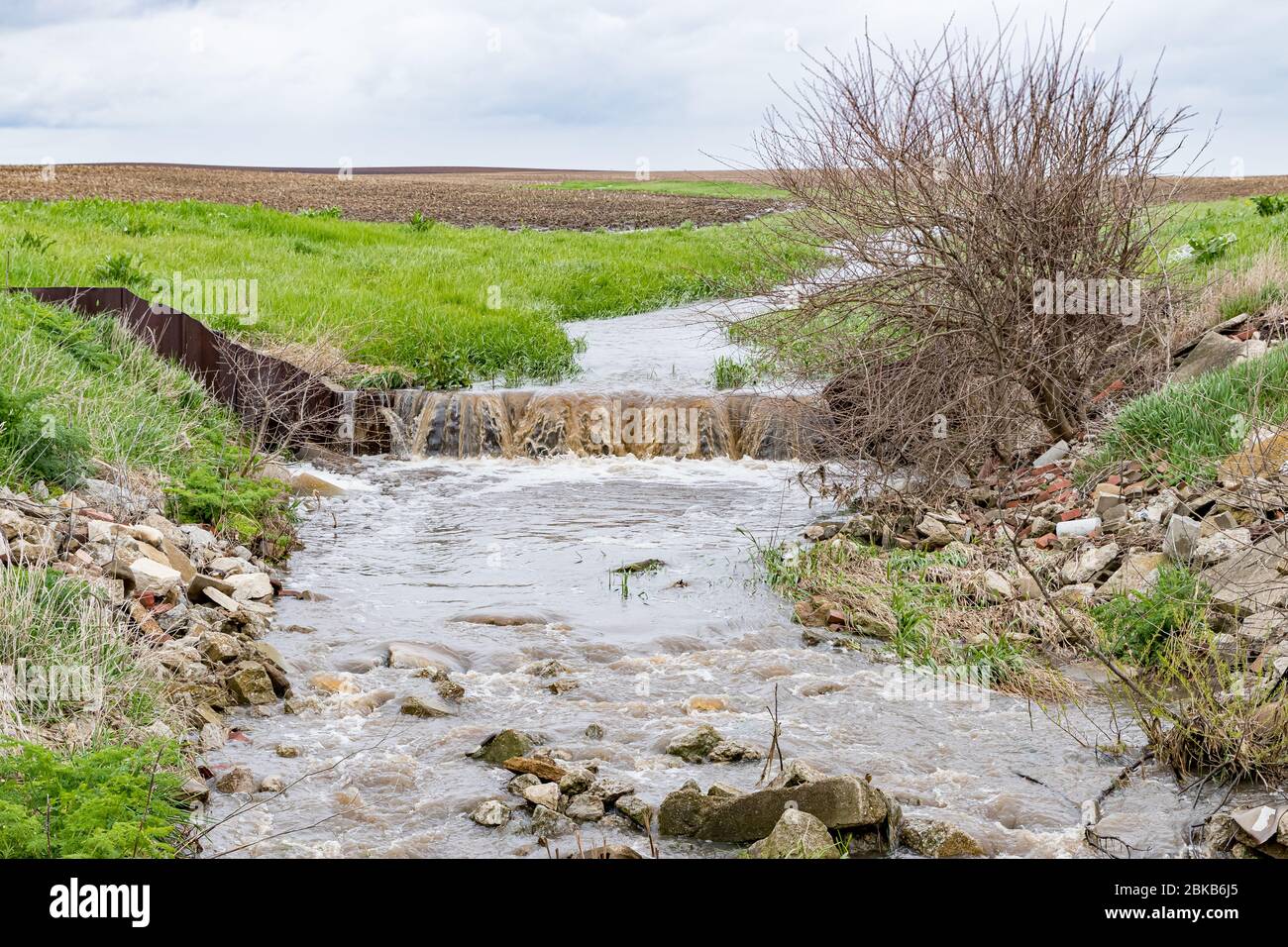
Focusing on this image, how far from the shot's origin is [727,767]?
4820 millimetres

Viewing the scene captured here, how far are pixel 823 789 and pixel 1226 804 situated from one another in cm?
154

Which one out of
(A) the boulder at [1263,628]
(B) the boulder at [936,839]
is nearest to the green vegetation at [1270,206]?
(A) the boulder at [1263,628]

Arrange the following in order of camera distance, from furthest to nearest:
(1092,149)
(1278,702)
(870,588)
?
(1092,149) → (870,588) → (1278,702)

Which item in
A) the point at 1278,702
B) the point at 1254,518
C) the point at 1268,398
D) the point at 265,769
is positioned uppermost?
the point at 1268,398

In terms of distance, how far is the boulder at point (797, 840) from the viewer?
381cm

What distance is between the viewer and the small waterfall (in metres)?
12.6

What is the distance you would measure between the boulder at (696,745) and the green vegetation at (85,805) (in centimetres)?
195

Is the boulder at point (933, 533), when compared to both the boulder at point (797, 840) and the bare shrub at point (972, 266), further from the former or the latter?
the boulder at point (797, 840)

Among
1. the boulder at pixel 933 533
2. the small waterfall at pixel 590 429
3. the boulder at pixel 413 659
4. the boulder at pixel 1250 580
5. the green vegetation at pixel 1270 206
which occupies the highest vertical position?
the green vegetation at pixel 1270 206

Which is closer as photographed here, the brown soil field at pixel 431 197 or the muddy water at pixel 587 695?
the muddy water at pixel 587 695

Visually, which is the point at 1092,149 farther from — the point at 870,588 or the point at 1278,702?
the point at 1278,702

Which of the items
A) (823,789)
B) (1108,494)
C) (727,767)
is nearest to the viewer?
(823,789)
